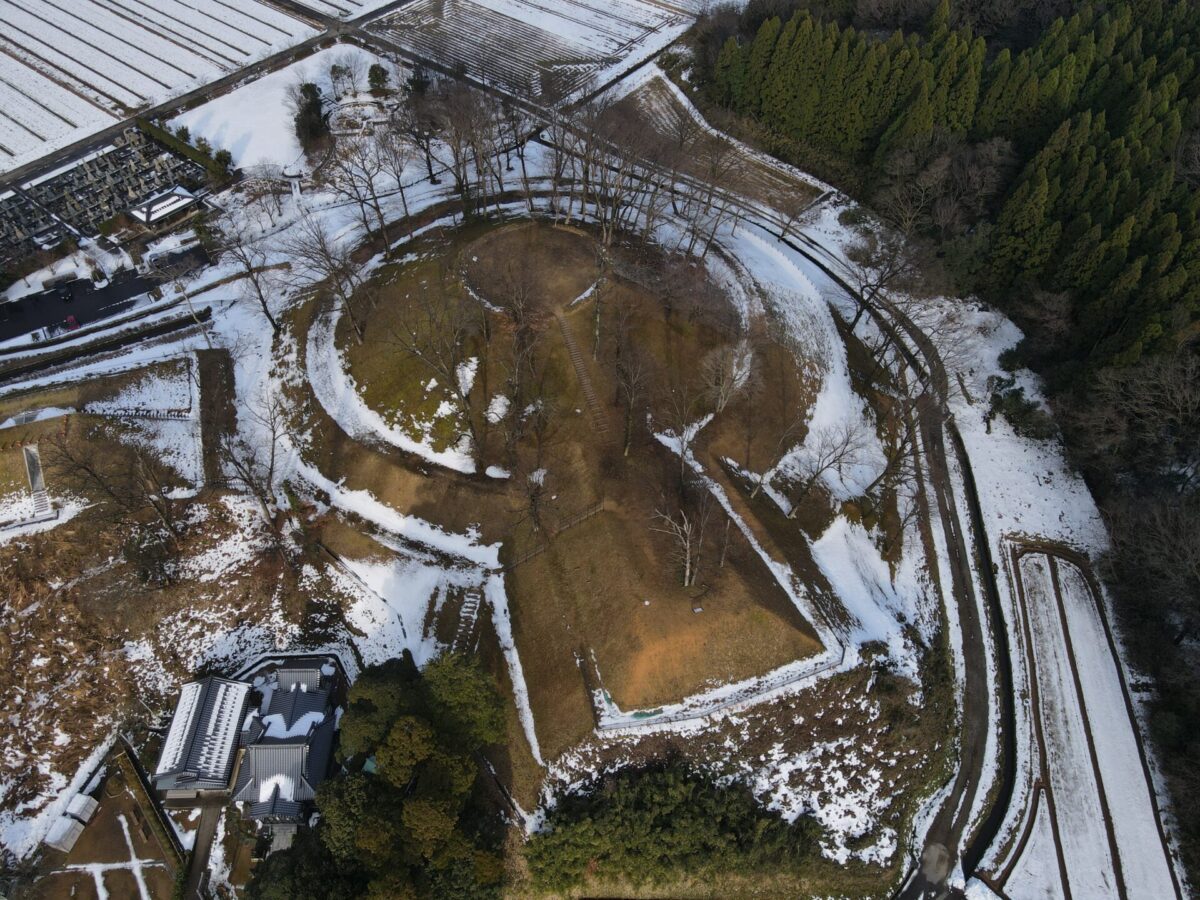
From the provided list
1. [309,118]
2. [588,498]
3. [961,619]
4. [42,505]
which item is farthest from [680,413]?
→ [309,118]

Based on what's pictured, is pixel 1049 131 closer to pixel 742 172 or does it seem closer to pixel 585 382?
pixel 742 172

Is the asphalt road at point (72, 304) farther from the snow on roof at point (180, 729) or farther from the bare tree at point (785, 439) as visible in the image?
the bare tree at point (785, 439)

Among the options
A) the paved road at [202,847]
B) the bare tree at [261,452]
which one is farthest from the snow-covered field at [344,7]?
the paved road at [202,847]

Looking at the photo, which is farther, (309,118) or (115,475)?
(309,118)

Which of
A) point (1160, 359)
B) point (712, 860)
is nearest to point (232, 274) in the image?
point (712, 860)

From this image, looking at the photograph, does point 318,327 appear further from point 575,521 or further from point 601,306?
point 575,521

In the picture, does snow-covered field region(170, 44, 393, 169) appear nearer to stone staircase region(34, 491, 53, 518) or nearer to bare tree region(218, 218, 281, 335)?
bare tree region(218, 218, 281, 335)
